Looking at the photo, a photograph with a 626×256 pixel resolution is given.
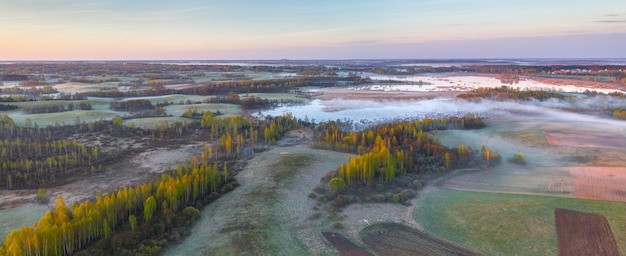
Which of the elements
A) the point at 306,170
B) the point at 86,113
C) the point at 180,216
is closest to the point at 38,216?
the point at 180,216

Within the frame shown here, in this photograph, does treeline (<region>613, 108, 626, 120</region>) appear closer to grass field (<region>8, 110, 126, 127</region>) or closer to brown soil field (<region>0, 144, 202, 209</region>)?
brown soil field (<region>0, 144, 202, 209</region>)

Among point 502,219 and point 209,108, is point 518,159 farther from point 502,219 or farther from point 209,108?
point 209,108

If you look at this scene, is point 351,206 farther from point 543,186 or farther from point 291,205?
point 543,186

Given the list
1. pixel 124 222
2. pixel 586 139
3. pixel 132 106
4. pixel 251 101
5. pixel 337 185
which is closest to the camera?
pixel 124 222

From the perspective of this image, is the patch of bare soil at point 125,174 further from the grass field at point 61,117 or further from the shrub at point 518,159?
the shrub at point 518,159

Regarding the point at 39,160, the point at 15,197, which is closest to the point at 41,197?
the point at 15,197

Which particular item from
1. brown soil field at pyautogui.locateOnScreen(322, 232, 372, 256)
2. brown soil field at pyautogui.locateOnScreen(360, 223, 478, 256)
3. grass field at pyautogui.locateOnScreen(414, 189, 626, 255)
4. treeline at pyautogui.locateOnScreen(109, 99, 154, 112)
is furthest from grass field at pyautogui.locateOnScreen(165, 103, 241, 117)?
brown soil field at pyautogui.locateOnScreen(360, 223, 478, 256)

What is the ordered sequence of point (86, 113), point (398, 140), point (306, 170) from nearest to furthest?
point (306, 170) → point (398, 140) → point (86, 113)

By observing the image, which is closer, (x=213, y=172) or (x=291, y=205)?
(x=291, y=205)
